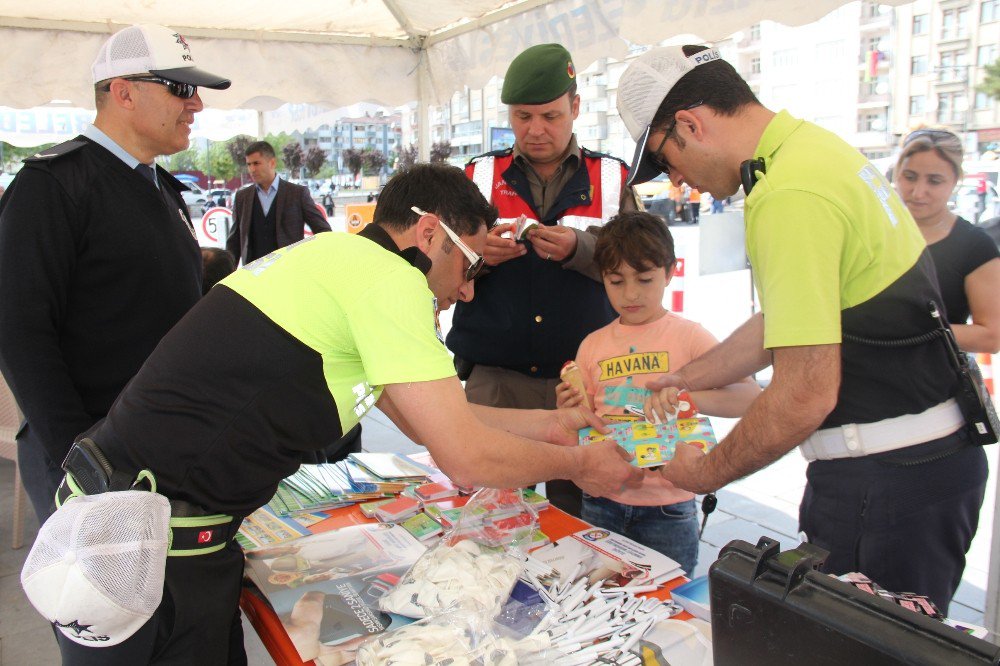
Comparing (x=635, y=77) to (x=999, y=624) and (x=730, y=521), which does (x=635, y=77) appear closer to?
(x=999, y=624)

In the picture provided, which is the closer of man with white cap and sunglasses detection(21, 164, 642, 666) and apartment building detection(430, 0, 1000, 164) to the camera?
man with white cap and sunglasses detection(21, 164, 642, 666)

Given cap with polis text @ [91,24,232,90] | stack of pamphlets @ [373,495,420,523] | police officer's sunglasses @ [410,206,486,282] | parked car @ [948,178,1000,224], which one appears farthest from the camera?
parked car @ [948,178,1000,224]

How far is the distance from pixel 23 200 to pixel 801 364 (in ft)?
6.97

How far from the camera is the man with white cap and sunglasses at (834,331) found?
55.6 inches

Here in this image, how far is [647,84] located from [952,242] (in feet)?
6.04

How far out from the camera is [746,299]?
10.5 m

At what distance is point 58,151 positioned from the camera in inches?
84.1

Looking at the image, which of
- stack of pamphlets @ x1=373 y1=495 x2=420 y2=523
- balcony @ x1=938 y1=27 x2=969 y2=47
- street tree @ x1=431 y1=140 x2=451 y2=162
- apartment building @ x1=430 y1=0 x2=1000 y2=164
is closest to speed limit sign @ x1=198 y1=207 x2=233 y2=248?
street tree @ x1=431 y1=140 x2=451 y2=162

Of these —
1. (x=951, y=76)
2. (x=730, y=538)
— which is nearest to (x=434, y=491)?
(x=730, y=538)

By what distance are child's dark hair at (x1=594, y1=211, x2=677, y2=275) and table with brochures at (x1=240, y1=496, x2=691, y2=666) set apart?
0.85 m

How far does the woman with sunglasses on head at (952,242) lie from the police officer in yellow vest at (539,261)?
47.1 inches

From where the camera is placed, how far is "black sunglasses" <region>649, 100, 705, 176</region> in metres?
1.61

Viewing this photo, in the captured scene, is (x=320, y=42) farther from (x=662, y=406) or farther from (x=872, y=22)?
(x=872, y=22)

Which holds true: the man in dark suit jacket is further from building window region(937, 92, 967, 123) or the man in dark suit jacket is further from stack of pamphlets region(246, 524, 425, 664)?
building window region(937, 92, 967, 123)
